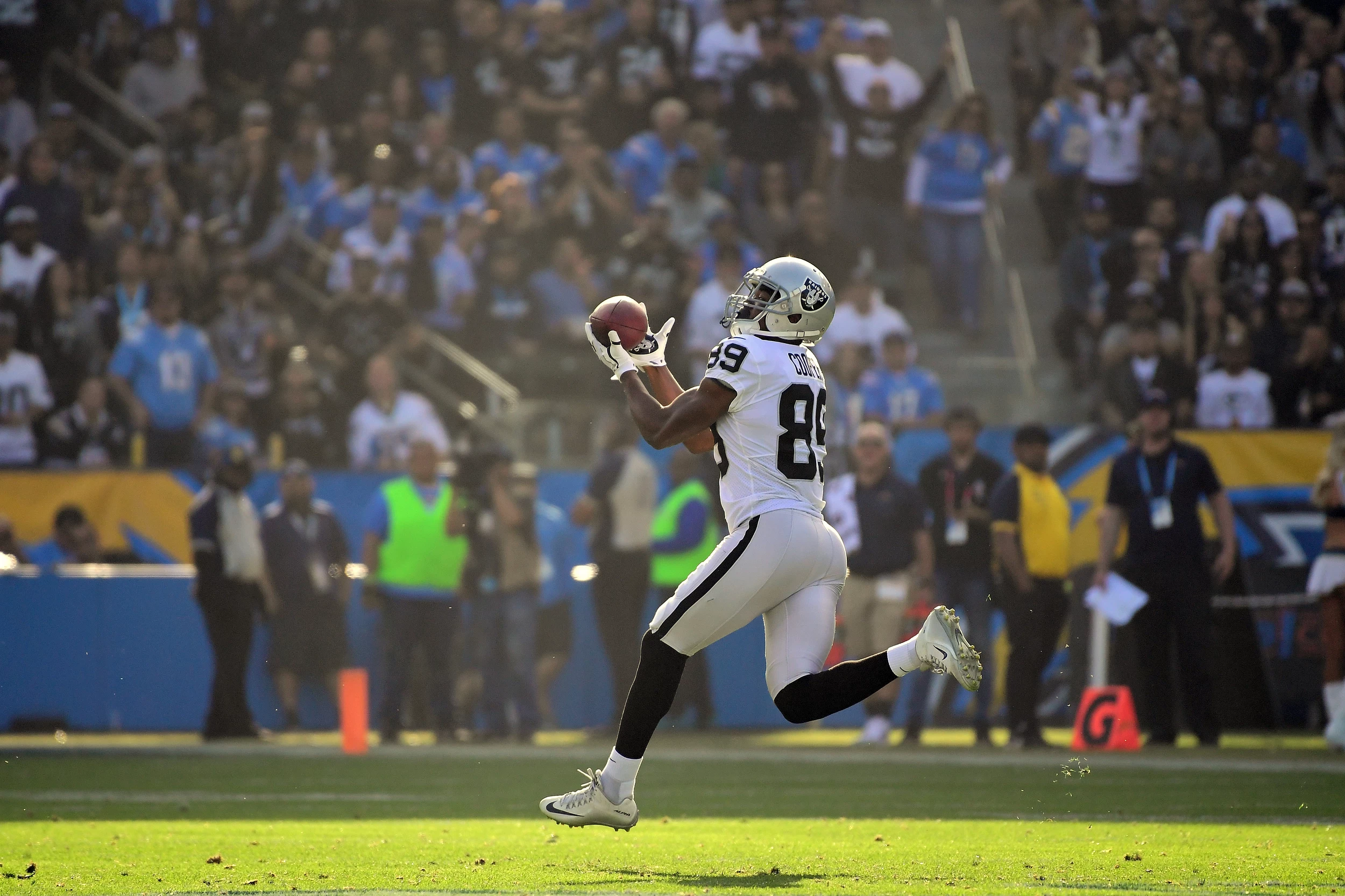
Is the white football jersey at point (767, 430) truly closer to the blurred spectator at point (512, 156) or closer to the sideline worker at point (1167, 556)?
the sideline worker at point (1167, 556)

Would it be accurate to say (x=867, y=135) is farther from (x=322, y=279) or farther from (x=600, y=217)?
(x=322, y=279)

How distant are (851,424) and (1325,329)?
3.80 metres

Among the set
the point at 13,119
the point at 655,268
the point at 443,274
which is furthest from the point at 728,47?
the point at 13,119

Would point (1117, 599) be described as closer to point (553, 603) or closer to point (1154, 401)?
point (1154, 401)

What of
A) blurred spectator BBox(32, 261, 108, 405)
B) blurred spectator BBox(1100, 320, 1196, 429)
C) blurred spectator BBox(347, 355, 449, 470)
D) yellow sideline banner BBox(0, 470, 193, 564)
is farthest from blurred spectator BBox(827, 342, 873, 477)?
→ blurred spectator BBox(32, 261, 108, 405)

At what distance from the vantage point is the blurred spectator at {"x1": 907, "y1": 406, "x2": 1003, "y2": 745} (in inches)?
438

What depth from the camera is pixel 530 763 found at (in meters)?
9.73

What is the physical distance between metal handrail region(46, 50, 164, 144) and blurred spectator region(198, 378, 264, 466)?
3.42 meters

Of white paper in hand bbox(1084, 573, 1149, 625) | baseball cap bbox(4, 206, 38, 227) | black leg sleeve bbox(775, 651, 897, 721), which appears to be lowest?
white paper in hand bbox(1084, 573, 1149, 625)

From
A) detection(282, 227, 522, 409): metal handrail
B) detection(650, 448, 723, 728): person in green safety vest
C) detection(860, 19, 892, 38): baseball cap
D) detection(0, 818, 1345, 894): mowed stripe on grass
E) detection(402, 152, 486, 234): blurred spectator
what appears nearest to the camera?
detection(0, 818, 1345, 894): mowed stripe on grass

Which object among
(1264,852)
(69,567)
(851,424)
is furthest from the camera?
(851,424)

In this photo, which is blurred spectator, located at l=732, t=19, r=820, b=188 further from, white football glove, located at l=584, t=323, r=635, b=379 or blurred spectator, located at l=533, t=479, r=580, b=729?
white football glove, located at l=584, t=323, r=635, b=379

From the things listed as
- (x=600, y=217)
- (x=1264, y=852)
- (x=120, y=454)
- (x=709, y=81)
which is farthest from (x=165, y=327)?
(x=1264, y=852)

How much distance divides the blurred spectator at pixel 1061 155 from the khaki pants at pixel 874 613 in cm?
506
